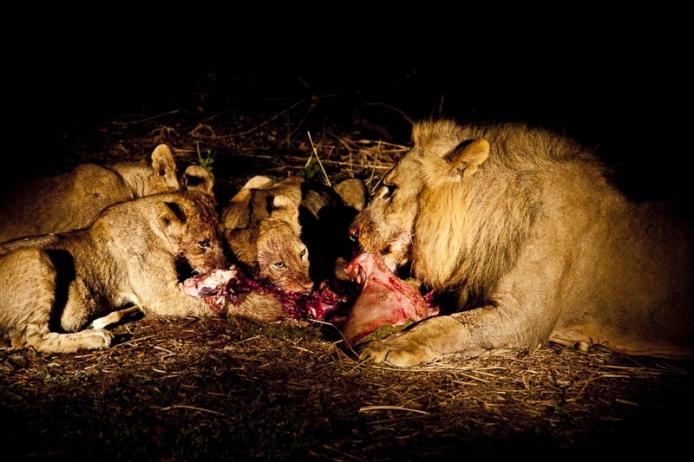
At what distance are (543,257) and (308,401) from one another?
1584 mm

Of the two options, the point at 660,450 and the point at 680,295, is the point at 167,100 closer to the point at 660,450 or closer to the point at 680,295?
the point at 680,295

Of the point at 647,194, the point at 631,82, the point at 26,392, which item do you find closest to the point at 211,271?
the point at 26,392

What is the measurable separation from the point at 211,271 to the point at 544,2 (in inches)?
309

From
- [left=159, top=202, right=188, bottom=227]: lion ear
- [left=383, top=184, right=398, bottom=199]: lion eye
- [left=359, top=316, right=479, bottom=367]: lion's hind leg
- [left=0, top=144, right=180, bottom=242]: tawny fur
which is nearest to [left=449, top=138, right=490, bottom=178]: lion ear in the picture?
[left=383, top=184, right=398, bottom=199]: lion eye

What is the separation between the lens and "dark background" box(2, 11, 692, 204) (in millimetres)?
7930

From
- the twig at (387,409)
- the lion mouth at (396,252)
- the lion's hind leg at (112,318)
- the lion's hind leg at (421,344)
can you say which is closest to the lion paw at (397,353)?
the lion's hind leg at (421,344)

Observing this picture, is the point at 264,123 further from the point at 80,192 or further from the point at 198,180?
the point at 80,192

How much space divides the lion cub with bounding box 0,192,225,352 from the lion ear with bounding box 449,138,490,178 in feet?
5.47

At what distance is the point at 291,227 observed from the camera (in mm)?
4758

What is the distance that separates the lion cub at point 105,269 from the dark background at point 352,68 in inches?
90.1

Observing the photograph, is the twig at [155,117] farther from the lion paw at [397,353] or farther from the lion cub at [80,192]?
the lion paw at [397,353]

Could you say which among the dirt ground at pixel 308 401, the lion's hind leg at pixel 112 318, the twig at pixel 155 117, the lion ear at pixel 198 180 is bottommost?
the lion's hind leg at pixel 112 318

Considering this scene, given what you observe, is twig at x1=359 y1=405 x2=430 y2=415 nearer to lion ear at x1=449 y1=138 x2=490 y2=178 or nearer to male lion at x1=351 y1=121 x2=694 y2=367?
male lion at x1=351 y1=121 x2=694 y2=367

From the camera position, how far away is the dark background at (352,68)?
7.93 m
